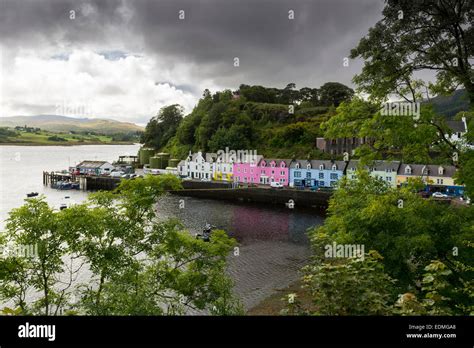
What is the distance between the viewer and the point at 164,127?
59156 mm

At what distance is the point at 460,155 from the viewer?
5617 mm

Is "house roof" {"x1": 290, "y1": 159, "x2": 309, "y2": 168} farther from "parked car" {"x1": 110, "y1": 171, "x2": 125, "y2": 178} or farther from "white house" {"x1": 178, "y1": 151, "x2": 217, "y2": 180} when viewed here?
"parked car" {"x1": 110, "y1": 171, "x2": 125, "y2": 178}

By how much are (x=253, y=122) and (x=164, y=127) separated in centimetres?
1617

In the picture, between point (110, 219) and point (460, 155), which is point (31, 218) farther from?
point (460, 155)

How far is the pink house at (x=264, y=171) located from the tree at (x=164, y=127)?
68.6 ft

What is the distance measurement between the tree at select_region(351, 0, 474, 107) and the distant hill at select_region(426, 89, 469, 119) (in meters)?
0.29

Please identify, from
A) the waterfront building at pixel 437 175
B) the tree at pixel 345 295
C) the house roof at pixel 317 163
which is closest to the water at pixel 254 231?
the house roof at pixel 317 163

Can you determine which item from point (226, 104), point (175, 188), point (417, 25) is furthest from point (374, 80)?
point (226, 104)

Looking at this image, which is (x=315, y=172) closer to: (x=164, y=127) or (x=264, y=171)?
(x=264, y=171)

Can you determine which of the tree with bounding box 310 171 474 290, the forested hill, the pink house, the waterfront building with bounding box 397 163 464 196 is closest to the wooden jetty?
the forested hill

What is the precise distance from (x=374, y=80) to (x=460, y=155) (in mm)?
1903

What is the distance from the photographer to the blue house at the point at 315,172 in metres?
35.8

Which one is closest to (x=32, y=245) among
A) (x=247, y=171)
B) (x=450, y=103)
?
(x=450, y=103)

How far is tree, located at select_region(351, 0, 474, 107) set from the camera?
5395 mm
